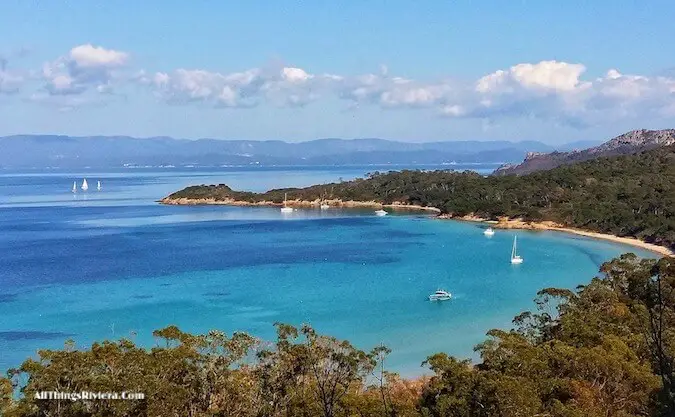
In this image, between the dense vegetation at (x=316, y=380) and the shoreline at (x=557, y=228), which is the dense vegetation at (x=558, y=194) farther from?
the dense vegetation at (x=316, y=380)

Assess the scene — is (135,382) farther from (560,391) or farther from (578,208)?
(578,208)

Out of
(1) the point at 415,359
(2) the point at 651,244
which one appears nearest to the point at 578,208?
(2) the point at 651,244

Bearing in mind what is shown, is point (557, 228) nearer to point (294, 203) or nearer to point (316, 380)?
point (294, 203)

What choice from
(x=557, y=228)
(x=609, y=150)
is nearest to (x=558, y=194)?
(x=557, y=228)

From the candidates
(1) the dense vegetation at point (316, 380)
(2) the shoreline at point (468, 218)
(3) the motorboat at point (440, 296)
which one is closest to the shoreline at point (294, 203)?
(2) the shoreline at point (468, 218)

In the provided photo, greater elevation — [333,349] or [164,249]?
[333,349]
